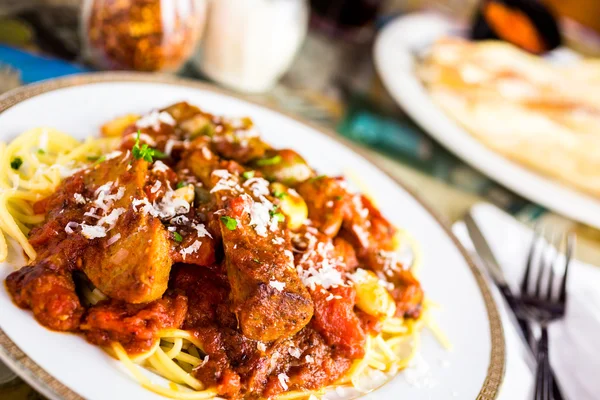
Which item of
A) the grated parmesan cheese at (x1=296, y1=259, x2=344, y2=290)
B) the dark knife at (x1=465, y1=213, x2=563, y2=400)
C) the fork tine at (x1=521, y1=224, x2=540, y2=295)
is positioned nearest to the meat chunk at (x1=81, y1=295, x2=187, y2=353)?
the grated parmesan cheese at (x1=296, y1=259, x2=344, y2=290)

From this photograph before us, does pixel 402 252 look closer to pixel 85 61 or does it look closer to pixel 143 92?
pixel 143 92

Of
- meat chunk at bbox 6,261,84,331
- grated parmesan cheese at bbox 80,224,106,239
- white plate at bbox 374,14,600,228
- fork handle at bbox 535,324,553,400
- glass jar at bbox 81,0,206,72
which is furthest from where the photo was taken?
white plate at bbox 374,14,600,228

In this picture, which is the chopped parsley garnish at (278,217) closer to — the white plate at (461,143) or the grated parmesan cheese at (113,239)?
the grated parmesan cheese at (113,239)

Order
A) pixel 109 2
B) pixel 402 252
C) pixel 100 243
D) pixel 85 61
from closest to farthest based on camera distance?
pixel 100 243 < pixel 402 252 < pixel 109 2 < pixel 85 61

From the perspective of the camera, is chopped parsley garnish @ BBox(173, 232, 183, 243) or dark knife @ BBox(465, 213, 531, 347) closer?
chopped parsley garnish @ BBox(173, 232, 183, 243)

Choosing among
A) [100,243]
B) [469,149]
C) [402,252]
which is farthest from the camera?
[469,149]

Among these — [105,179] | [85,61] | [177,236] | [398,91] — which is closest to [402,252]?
[177,236]

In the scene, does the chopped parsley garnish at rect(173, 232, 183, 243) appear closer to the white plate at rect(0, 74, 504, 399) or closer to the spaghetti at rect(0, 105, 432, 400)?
the spaghetti at rect(0, 105, 432, 400)
